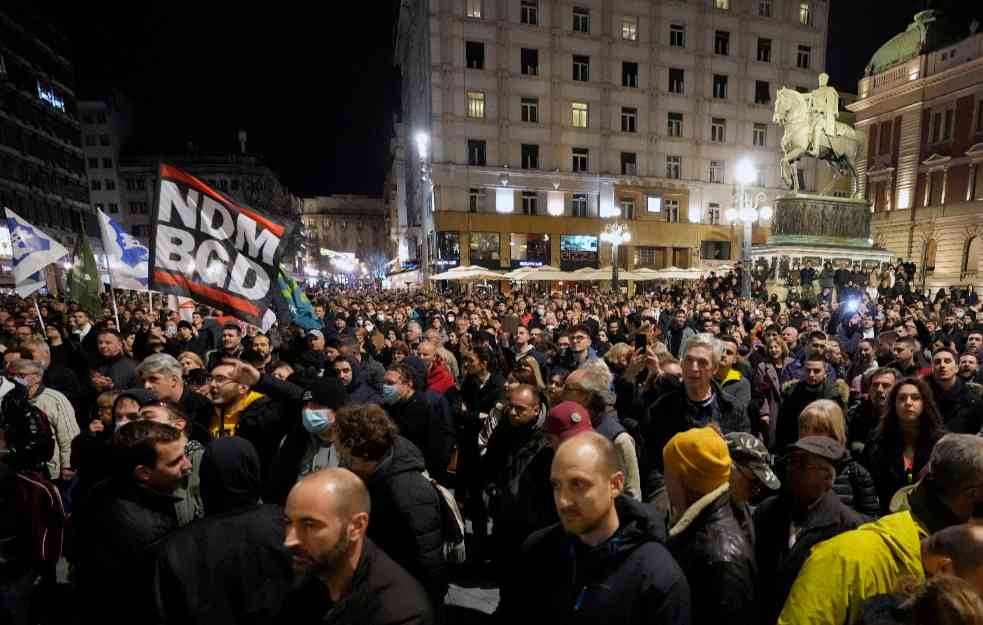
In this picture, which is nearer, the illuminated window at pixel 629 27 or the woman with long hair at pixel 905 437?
the woman with long hair at pixel 905 437

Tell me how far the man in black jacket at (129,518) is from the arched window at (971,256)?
146 feet

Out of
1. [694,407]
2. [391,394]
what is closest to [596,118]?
[391,394]

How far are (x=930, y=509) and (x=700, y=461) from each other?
0.91m

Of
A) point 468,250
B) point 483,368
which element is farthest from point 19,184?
point 483,368

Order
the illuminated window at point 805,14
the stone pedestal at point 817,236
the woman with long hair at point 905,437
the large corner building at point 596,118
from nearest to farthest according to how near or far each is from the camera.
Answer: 1. the woman with long hair at point 905,437
2. the stone pedestal at point 817,236
3. the large corner building at point 596,118
4. the illuminated window at point 805,14

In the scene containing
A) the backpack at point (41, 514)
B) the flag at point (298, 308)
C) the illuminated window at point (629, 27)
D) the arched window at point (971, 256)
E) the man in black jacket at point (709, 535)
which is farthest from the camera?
the illuminated window at point (629, 27)

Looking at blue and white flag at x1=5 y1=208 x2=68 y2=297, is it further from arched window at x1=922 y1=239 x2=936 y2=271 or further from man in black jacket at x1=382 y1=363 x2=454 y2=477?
arched window at x1=922 y1=239 x2=936 y2=271

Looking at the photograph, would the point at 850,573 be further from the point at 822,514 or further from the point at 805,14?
the point at 805,14

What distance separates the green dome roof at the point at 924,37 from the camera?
122 feet

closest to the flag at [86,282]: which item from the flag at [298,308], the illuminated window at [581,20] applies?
the flag at [298,308]

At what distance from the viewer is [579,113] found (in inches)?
1515

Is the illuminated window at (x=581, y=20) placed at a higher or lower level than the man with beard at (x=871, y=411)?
higher

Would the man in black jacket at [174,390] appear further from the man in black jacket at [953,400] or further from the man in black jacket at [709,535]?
the man in black jacket at [953,400]

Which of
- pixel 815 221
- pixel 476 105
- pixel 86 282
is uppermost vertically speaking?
pixel 476 105
